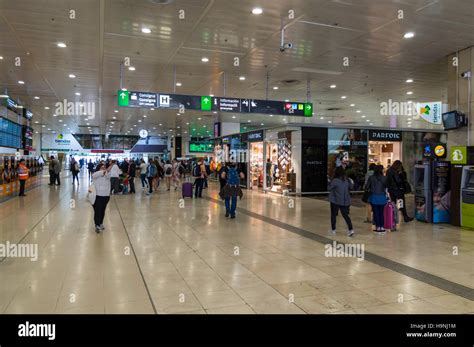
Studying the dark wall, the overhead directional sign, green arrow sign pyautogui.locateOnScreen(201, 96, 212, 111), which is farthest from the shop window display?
green arrow sign pyautogui.locateOnScreen(201, 96, 212, 111)

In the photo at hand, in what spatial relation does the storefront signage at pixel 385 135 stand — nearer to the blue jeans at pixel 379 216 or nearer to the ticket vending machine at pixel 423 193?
the ticket vending machine at pixel 423 193

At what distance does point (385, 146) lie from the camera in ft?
62.0

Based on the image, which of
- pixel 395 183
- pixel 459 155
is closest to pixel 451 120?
pixel 459 155

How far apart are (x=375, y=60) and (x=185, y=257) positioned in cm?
904

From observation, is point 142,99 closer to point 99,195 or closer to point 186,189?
point 186,189

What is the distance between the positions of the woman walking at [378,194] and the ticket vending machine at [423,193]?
232 centimetres

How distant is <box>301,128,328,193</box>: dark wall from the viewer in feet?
55.5

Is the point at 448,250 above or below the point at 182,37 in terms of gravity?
below

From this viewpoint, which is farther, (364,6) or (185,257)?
(364,6)

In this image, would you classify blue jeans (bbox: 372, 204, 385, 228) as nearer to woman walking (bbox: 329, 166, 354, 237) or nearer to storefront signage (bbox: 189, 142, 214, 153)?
woman walking (bbox: 329, 166, 354, 237)
